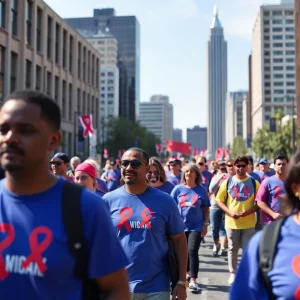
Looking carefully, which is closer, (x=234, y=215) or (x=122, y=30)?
(x=234, y=215)

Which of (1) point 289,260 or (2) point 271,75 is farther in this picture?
(2) point 271,75

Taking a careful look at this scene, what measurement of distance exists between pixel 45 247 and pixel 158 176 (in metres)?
6.20

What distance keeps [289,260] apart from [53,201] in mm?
1063

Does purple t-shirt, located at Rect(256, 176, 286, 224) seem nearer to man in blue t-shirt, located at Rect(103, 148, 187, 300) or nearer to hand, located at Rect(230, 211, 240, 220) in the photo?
hand, located at Rect(230, 211, 240, 220)

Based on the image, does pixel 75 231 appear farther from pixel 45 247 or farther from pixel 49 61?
pixel 49 61

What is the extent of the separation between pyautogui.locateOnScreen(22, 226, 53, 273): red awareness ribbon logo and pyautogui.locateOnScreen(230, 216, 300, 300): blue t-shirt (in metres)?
0.90

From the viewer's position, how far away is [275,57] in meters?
158

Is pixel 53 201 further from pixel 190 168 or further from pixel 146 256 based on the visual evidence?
pixel 190 168

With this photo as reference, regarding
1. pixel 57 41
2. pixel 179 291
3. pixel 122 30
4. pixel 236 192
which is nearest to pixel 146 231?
pixel 179 291

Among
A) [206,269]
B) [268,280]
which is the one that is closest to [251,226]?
[206,269]

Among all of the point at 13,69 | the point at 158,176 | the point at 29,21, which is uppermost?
the point at 29,21

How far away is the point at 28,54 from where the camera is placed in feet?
129

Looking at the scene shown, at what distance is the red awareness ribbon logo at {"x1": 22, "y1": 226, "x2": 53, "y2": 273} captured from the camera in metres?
2.12

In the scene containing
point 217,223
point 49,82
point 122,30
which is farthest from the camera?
point 122,30
